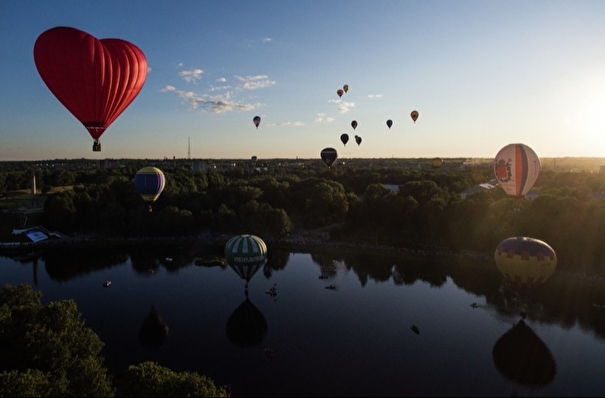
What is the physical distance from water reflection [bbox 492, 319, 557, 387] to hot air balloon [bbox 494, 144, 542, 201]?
10962 mm

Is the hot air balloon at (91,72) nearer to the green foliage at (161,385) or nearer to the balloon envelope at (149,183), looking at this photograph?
the balloon envelope at (149,183)

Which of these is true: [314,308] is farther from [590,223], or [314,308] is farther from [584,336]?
[590,223]

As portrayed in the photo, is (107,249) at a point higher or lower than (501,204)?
lower

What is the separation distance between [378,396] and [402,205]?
28.4 meters

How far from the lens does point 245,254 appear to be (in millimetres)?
25188

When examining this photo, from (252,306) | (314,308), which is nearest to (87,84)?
(252,306)

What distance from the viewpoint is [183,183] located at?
203 ft

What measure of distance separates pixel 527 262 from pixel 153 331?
19316mm

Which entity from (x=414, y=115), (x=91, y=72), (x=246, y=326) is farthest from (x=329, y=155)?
(x=91, y=72)

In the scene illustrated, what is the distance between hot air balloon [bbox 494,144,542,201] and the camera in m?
27.9

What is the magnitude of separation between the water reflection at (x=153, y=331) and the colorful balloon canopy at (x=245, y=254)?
5.29 meters

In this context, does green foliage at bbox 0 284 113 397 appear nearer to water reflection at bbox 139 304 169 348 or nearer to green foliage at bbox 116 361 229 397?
green foliage at bbox 116 361 229 397

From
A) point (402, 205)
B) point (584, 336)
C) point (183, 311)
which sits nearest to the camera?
point (584, 336)

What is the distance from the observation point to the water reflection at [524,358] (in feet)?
56.2
